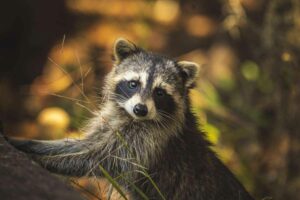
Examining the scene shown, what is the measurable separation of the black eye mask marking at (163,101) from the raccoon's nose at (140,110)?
28 cm

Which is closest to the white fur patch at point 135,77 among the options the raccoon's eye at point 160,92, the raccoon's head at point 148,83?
the raccoon's head at point 148,83

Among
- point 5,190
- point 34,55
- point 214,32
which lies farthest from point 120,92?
point 214,32

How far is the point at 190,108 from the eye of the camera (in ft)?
21.0

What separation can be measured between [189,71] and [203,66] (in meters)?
5.14

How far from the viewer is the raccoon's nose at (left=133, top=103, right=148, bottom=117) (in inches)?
226

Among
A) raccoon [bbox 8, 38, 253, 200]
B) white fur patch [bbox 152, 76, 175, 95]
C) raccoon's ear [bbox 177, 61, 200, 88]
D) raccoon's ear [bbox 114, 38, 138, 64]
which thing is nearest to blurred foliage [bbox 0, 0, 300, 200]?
raccoon's ear [bbox 114, 38, 138, 64]

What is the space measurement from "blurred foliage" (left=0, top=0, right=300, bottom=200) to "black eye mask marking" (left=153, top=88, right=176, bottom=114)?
2.35 ft

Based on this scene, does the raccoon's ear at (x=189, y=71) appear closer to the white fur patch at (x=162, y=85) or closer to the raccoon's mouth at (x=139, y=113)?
the white fur patch at (x=162, y=85)

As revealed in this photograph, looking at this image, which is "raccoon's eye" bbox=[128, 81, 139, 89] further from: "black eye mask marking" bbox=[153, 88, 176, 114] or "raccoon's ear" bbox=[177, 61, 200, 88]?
"raccoon's ear" bbox=[177, 61, 200, 88]

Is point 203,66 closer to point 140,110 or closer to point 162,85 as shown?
point 162,85

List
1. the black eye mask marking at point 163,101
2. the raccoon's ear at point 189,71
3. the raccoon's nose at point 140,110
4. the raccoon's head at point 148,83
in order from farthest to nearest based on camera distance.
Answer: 1. the raccoon's ear at point 189,71
2. the black eye mask marking at point 163,101
3. the raccoon's head at point 148,83
4. the raccoon's nose at point 140,110

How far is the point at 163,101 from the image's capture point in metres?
6.09

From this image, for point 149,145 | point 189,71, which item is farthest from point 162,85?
point 149,145

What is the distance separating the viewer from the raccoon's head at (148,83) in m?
5.91
